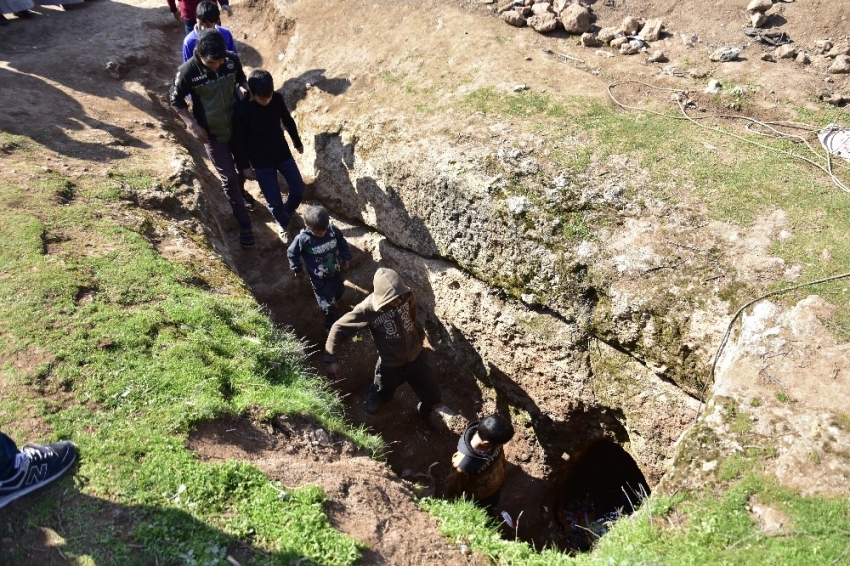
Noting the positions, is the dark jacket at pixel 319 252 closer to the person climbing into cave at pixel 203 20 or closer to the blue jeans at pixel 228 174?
the blue jeans at pixel 228 174

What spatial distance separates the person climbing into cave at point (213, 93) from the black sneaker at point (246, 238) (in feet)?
2.99

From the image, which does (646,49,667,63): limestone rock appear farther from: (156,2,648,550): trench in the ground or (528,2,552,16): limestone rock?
(156,2,648,550): trench in the ground

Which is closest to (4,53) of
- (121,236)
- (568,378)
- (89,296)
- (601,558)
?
(121,236)

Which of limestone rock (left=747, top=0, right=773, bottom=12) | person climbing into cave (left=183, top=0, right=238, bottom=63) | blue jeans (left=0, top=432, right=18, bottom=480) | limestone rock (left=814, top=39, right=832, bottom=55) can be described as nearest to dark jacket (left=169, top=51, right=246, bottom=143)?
person climbing into cave (left=183, top=0, right=238, bottom=63)

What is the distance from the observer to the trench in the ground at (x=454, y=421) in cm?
684

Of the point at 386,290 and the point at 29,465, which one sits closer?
the point at 29,465

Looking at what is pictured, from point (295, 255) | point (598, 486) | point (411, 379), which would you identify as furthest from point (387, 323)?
point (598, 486)

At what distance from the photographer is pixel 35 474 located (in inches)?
143

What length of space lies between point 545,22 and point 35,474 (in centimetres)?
866

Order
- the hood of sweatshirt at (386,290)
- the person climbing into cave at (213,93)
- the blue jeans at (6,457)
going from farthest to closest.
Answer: the person climbing into cave at (213,93)
the hood of sweatshirt at (386,290)
the blue jeans at (6,457)

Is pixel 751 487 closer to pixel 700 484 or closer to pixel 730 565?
pixel 700 484

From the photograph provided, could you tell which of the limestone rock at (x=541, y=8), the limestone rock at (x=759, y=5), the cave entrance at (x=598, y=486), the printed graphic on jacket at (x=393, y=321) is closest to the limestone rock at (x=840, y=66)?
the limestone rock at (x=759, y=5)

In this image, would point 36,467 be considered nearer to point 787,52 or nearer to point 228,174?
point 228,174

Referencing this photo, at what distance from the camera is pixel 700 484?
4312mm
